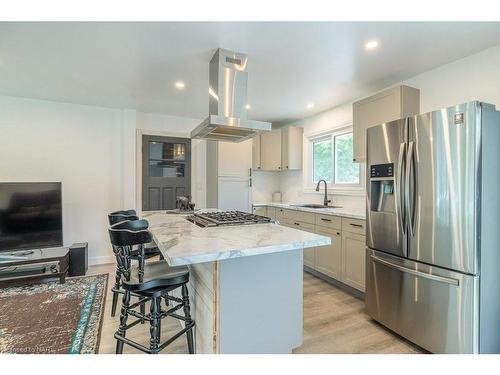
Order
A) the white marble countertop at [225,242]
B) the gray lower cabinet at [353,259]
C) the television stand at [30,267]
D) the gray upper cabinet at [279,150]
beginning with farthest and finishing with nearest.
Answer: the gray upper cabinet at [279,150] < the television stand at [30,267] < the gray lower cabinet at [353,259] < the white marble countertop at [225,242]

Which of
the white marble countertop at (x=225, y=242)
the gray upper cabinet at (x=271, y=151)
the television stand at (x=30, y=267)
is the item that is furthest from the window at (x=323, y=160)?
the television stand at (x=30, y=267)

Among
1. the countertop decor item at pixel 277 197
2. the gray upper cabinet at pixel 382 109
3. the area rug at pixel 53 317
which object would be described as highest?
the gray upper cabinet at pixel 382 109

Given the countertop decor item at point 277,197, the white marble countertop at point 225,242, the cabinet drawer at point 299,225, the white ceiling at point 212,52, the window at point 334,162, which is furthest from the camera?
the countertop decor item at point 277,197

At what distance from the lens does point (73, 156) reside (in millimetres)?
3994

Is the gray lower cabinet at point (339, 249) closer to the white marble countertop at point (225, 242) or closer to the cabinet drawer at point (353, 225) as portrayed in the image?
the cabinet drawer at point (353, 225)

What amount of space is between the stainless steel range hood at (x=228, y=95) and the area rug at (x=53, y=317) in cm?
202

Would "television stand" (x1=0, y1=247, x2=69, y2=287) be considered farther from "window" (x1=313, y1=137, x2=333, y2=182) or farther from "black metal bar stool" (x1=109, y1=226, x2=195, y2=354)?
"window" (x1=313, y1=137, x2=333, y2=182)

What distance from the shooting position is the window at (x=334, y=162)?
12.4ft

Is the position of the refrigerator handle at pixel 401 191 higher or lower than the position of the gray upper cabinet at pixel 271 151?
lower

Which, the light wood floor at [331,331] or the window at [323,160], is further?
the window at [323,160]

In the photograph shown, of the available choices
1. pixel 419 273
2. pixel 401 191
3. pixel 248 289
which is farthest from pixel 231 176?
pixel 419 273

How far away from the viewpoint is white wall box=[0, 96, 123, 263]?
368 cm

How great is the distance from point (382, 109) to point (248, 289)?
2.43 meters

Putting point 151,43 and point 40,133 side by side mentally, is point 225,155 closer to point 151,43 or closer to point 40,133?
point 151,43
